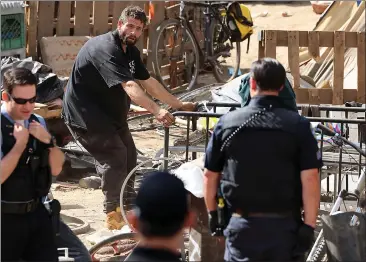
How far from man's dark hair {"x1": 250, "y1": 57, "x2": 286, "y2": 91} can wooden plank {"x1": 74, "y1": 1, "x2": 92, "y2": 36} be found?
968 cm

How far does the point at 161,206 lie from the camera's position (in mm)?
3631

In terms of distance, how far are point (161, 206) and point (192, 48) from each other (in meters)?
12.0

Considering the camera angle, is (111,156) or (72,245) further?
(111,156)

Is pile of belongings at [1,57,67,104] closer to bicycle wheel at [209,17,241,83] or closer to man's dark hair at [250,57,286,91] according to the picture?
bicycle wheel at [209,17,241,83]

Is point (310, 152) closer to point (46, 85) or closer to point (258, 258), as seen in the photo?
point (258, 258)

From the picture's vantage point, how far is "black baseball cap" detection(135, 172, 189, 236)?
359cm

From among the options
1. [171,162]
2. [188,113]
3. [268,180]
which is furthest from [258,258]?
[171,162]

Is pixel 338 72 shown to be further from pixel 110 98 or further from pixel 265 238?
pixel 265 238

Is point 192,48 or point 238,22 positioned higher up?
point 238,22

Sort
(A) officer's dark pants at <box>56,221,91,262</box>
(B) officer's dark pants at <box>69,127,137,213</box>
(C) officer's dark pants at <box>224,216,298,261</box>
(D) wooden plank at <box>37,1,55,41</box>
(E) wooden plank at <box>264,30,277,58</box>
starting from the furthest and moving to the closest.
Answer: (D) wooden plank at <box>37,1,55,41</box> → (E) wooden plank at <box>264,30,277,58</box> → (B) officer's dark pants at <box>69,127,137,213</box> → (A) officer's dark pants at <box>56,221,91,262</box> → (C) officer's dark pants at <box>224,216,298,261</box>

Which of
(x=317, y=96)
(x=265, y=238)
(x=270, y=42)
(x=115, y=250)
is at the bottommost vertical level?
(x=115, y=250)

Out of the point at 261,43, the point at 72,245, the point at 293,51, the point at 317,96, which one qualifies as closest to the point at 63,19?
the point at 261,43

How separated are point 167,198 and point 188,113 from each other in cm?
352

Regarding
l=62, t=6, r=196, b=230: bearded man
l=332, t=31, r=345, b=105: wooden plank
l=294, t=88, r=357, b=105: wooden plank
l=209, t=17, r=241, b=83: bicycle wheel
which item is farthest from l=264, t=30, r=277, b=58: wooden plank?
l=209, t=17, r=241, b=83: bicycle wheel
